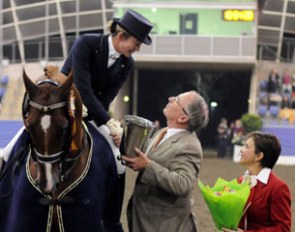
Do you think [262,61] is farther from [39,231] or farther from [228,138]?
[39,231]

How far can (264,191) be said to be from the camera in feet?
11.5

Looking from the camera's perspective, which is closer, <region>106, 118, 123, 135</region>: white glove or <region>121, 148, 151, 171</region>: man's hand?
<region>121, 148, 151, 171</region>: man's hand

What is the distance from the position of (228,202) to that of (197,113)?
Result: 0.55 m

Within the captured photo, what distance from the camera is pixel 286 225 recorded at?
3451mm

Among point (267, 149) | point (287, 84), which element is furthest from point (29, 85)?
point (287, 84)

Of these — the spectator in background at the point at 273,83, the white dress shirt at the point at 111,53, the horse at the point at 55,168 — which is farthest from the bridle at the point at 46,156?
the spectator in background at the point at 273,83

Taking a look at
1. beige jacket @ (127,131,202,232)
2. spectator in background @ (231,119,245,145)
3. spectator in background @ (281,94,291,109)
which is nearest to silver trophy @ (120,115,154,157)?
beige jacket @ (127,131,202,232)

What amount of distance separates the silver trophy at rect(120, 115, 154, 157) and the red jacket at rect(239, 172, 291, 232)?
2.15ft

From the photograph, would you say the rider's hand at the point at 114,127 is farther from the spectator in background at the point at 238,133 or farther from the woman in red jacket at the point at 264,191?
the spectator in background at the point at 238,133

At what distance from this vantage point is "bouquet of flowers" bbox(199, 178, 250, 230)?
338cm

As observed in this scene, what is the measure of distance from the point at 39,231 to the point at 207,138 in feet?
84.0

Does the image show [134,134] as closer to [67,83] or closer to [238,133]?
[67,83]

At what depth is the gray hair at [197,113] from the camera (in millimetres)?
3629

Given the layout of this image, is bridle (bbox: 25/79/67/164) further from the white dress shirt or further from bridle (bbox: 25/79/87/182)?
the white dress shirt
